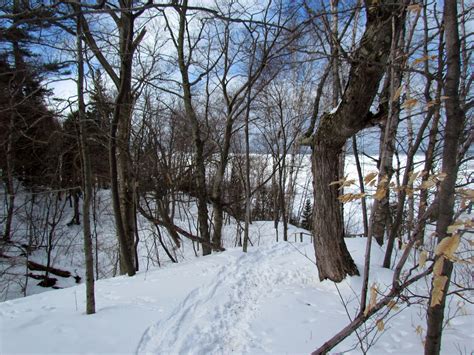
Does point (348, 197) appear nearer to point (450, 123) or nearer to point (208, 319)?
point (450, 123)

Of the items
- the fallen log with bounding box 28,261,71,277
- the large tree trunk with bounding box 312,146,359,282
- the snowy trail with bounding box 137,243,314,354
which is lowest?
the fallen log with bounding box 28,261,71,277

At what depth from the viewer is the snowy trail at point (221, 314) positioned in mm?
3082

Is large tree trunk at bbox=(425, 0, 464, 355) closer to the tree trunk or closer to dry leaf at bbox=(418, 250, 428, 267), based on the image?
dry leaf at bbox=(418, 250, 428, 267)

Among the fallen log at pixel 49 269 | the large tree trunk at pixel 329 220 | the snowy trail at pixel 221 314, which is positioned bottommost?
A: the fallen log at pixel 49 269

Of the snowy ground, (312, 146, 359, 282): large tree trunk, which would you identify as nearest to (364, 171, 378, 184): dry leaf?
the snowy ground

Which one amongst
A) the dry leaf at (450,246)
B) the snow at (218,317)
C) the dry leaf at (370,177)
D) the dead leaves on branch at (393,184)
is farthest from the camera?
the snow at (218,317)

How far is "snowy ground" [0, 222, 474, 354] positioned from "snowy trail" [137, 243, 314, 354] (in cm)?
1

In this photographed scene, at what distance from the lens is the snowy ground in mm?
2828

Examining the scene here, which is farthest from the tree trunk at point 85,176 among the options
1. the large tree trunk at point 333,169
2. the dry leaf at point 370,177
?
the large tree trunk at point 333,169

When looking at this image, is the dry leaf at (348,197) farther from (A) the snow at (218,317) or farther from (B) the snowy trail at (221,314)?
(B) the snowy trail at (221,314)

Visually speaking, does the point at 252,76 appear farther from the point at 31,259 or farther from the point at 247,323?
the point at 31,259

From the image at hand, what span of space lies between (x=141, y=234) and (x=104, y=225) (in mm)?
3885

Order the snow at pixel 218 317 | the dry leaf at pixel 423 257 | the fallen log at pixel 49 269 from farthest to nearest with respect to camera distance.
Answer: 1. the fallen log at pixel 49 269
2. the snow at pixel 218 317
3. the dry leaf at pixel 423 257

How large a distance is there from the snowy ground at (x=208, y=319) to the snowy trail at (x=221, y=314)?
13 mm
